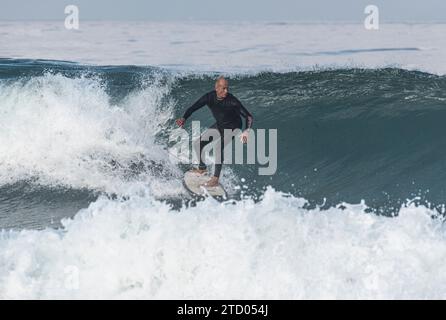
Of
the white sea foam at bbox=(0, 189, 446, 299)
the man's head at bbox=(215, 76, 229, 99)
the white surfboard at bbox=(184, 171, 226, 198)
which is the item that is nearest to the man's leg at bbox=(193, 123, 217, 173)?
the white surfboard at bbox=(184, 171, 226, 198)

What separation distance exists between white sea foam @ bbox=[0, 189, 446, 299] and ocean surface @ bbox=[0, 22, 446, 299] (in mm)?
13

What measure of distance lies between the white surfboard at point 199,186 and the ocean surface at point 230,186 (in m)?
0.20

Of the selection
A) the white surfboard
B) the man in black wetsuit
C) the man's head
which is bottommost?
the white surfboard

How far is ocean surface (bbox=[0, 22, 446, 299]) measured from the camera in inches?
246

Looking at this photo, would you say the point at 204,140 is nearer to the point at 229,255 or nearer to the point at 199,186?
the point at 199,186

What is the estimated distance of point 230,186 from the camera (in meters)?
10.2

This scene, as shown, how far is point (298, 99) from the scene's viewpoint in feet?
46.2

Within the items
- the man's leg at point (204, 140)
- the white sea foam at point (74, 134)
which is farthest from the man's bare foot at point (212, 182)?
the white sea foam at point (74, 134)

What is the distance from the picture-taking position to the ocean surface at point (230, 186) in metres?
6.25

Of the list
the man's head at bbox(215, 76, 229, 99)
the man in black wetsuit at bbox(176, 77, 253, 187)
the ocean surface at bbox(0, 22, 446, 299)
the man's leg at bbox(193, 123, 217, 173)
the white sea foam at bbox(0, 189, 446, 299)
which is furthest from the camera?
the man's leg at bbox(193, 123, 217, 173)

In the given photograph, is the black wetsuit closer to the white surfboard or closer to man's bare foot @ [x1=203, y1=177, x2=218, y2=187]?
man's bare foot @ [x1=203, y1=177, x2=218, y2=187]

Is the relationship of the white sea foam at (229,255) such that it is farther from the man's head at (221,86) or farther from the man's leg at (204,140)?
the man's leg at (204,140)
